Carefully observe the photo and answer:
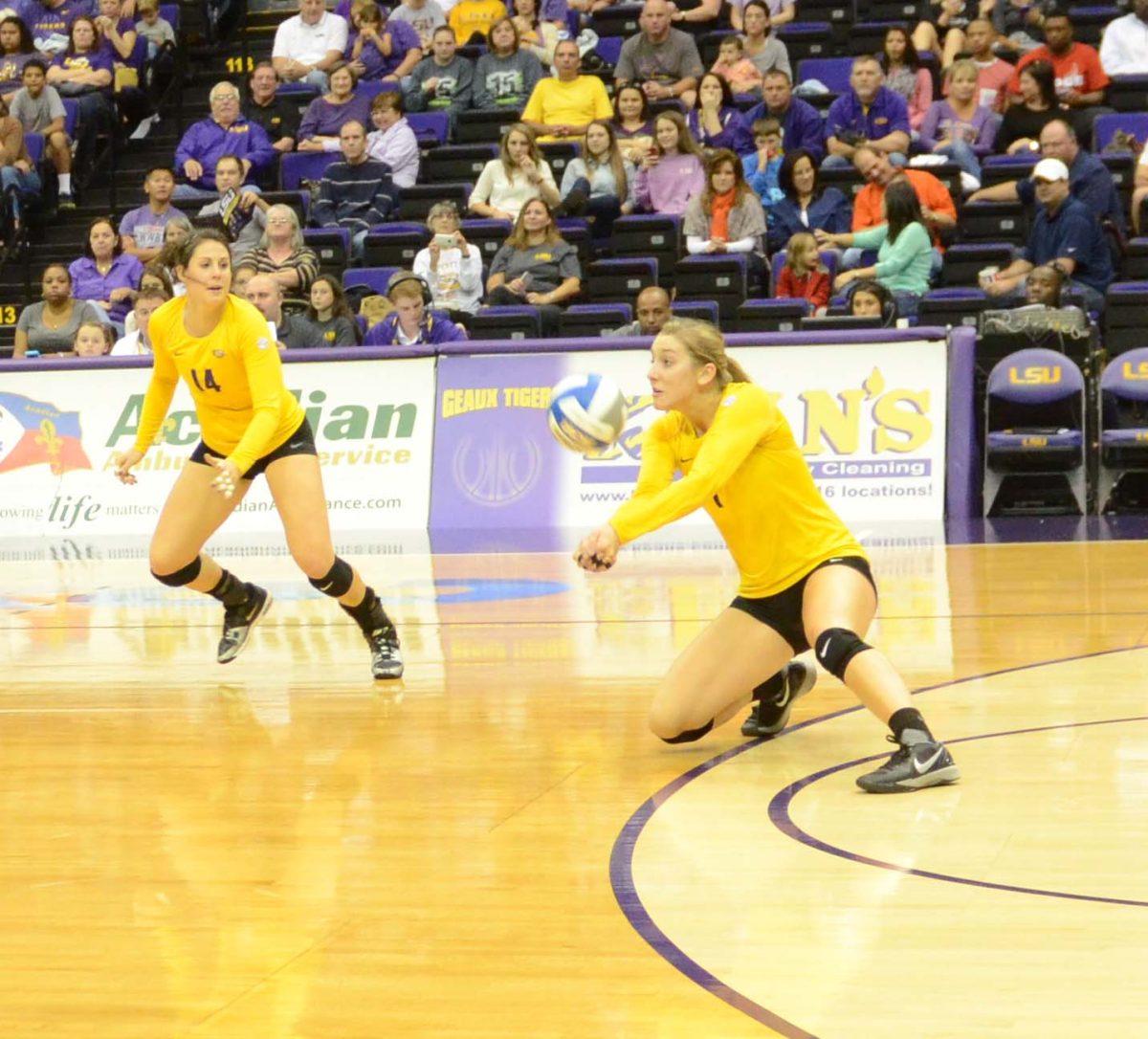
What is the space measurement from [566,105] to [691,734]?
466 inches

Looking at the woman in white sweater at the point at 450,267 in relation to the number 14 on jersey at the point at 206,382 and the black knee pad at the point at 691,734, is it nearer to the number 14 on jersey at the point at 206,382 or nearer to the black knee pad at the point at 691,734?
the number 14 on jersey at the point at 206,382

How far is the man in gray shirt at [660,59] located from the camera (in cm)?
1689

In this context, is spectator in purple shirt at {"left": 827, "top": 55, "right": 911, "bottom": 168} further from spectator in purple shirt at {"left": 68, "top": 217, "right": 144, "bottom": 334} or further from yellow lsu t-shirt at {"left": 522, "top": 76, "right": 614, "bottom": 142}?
spectator in purple shirt at {"left": 68, "top": 217, "right": 144, "bottom": 334}

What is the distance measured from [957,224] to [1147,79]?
236 cm

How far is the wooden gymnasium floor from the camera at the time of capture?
3805 millimetres

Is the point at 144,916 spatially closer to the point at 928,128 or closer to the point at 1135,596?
the point at 1135,596

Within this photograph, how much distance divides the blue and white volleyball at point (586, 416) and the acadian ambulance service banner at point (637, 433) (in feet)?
20.7

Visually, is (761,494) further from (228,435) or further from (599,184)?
(599,184)

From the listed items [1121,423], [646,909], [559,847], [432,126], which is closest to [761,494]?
[559,847]

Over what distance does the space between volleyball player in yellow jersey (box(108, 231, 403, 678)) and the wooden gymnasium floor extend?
469mm

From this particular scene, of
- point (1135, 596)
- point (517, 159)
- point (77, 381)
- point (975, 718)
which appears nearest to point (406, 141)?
point (517, 159)

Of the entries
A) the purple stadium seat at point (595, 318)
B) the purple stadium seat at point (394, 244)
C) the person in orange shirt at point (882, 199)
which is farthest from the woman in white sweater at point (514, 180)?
the person in orange shirt at point (882, 199)

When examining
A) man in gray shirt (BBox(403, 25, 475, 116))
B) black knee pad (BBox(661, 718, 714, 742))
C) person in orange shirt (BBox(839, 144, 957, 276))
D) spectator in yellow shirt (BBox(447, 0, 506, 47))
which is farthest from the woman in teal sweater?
black knee pad (BBox(661, 718, 714, 742))

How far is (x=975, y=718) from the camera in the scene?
6449 mm
